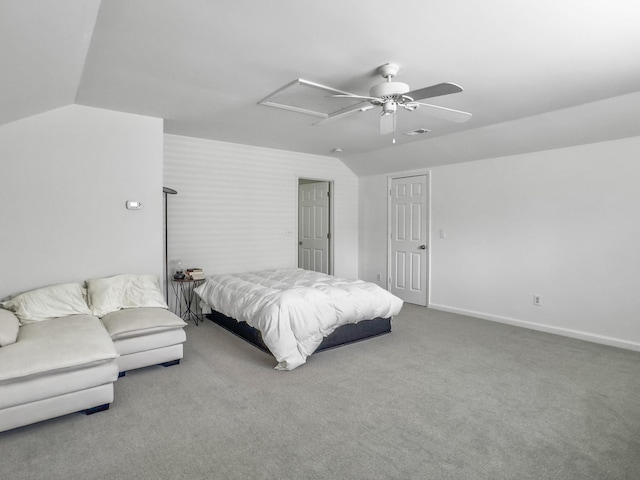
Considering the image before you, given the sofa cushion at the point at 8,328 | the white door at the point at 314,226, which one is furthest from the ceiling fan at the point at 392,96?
the white door at the point at 314,226

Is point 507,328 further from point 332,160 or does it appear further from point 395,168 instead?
point 332,160

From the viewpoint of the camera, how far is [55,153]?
3.63 metres

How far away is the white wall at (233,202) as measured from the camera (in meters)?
5.07

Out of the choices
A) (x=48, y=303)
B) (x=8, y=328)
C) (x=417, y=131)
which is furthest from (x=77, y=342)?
(x=417, y=131)

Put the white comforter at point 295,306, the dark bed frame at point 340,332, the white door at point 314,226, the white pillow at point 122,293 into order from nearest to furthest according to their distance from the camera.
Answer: the white comforter at point 295,306, the white pillow at point 122,293, the dark bed frame at point 340,332, the white door at point 314,226

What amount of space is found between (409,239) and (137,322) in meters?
4.45

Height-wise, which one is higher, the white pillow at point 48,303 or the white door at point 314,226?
the white door at point 314,226

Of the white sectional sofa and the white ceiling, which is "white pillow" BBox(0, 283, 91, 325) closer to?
the white sectional sofa

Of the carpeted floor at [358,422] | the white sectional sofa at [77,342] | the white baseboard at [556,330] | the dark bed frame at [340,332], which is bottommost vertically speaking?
the carpeted floor at [358,422]

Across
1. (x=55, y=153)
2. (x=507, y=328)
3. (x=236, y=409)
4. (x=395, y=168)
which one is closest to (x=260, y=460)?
(x=236, y=409)

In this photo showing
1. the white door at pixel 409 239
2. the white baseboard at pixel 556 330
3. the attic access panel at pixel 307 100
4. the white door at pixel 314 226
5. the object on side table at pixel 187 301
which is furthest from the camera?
the white door at pixel 314 226

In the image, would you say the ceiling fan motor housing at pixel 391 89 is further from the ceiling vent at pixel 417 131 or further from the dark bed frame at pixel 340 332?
the dark bed frame at pixel 340 332

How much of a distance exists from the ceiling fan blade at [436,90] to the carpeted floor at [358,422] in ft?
7.33

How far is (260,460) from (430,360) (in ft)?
6.85
